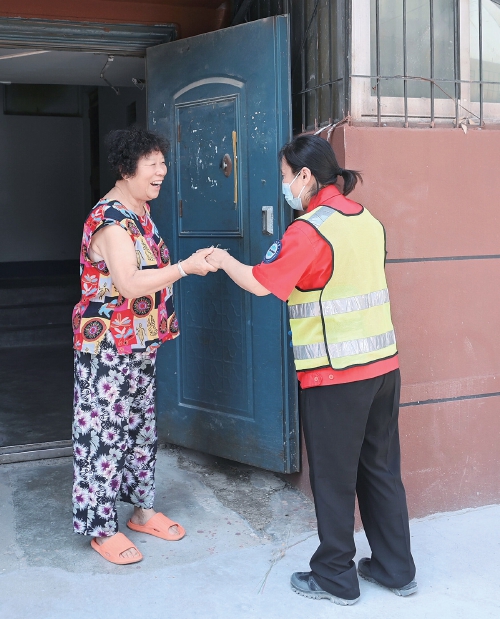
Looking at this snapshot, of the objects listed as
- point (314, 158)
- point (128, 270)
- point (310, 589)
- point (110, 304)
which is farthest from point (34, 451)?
point (314, 158)

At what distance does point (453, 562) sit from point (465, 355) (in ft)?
2.94

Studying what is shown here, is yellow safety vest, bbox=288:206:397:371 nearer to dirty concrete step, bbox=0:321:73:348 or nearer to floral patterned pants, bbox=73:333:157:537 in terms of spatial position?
floral patterned pants, bbox=73:333:157:537

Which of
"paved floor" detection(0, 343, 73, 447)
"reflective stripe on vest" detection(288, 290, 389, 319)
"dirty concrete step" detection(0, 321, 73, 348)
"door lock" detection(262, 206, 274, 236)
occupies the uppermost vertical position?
"door lock" detection(262, 206, 274, 236)

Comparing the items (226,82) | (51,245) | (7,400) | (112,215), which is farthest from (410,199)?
(51,245)

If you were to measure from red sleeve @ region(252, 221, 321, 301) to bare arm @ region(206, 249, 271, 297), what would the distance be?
0.03m

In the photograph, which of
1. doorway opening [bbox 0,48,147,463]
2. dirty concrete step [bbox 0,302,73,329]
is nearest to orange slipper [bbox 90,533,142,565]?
doorway opening [bbox 0,48,147,463]

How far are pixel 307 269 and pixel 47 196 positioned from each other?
9068 mm

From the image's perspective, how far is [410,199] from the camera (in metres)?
3.32

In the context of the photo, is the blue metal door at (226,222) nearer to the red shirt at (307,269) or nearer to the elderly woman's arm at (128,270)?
the elderly woman's arm at (128,270)

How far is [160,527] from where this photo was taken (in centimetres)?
327

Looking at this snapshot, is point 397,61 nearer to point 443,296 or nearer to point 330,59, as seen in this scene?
point 330,59

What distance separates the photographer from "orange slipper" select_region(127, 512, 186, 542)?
10.6ft

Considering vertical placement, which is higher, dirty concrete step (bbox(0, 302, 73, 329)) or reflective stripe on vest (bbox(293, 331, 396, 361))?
reflective stripe on vest (bbox(293, 331, 396, 361))

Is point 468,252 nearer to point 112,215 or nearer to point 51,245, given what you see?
point 112,215
